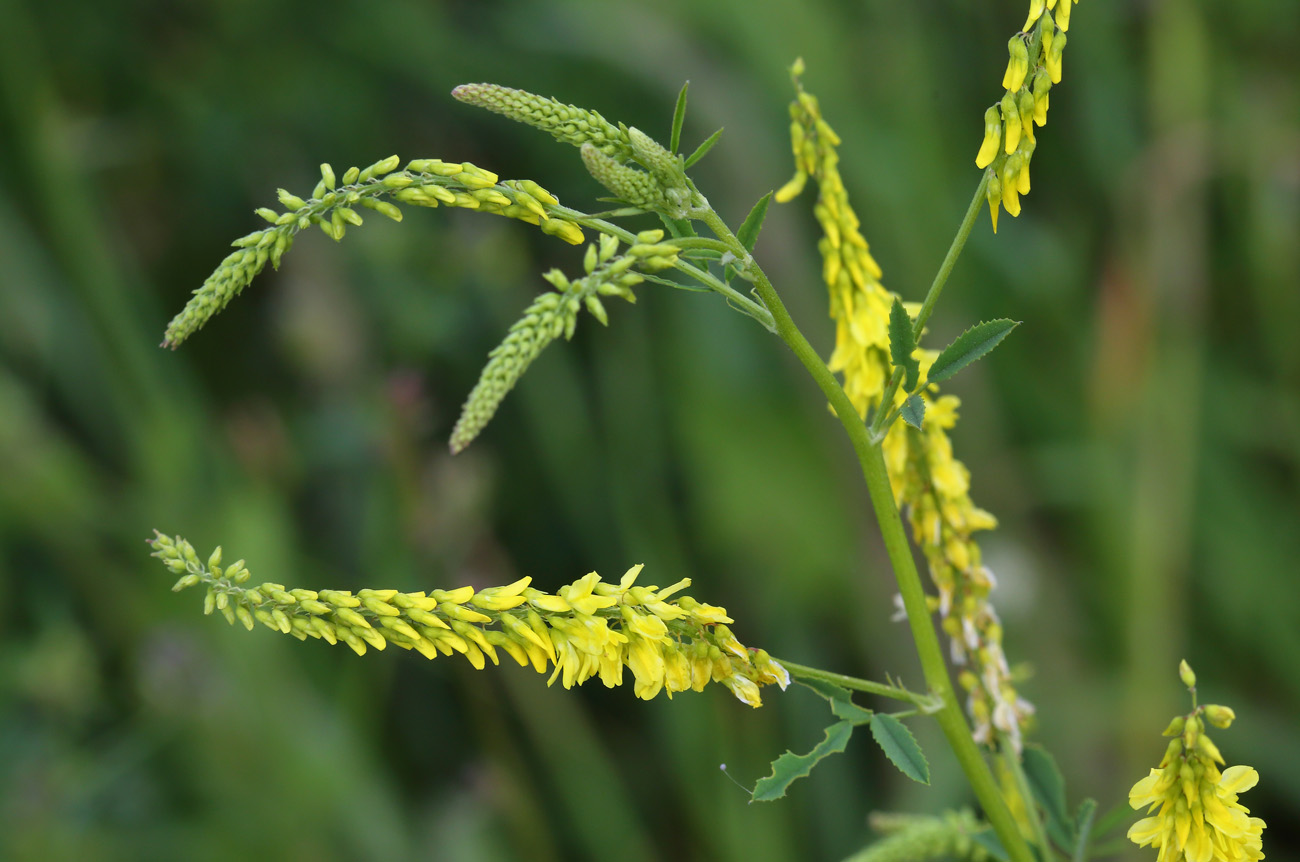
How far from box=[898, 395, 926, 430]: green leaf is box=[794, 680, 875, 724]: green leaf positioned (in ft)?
0.78

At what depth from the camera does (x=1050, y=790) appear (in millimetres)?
1199

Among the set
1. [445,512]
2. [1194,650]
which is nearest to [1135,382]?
[1194,650]

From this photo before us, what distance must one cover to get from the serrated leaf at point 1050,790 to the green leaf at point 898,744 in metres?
0.29

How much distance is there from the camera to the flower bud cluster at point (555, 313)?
75 centimetres

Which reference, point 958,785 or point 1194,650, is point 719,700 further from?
point 1194,650

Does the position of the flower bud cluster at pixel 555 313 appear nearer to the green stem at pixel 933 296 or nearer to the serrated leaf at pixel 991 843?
the green stem at pixel 933 296

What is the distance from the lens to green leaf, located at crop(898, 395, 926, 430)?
2.95ft

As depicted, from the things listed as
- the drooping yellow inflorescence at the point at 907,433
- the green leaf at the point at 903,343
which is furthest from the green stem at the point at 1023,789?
the green leaf at the point at 903,343

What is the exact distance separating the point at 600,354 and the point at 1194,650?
1.84 m

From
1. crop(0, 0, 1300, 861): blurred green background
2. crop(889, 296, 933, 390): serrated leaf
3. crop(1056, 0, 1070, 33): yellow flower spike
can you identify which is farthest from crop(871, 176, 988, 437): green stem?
crop(0, 0, 1300, 861): blurred green background

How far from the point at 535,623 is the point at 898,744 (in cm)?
34

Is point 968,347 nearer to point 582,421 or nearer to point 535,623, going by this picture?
point 535,623

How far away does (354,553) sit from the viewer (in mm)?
3268

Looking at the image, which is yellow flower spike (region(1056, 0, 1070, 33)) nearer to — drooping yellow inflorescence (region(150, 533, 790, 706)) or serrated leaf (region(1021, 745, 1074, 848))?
drooping yellow inflorescence (region(150, 533, 790, 706))
